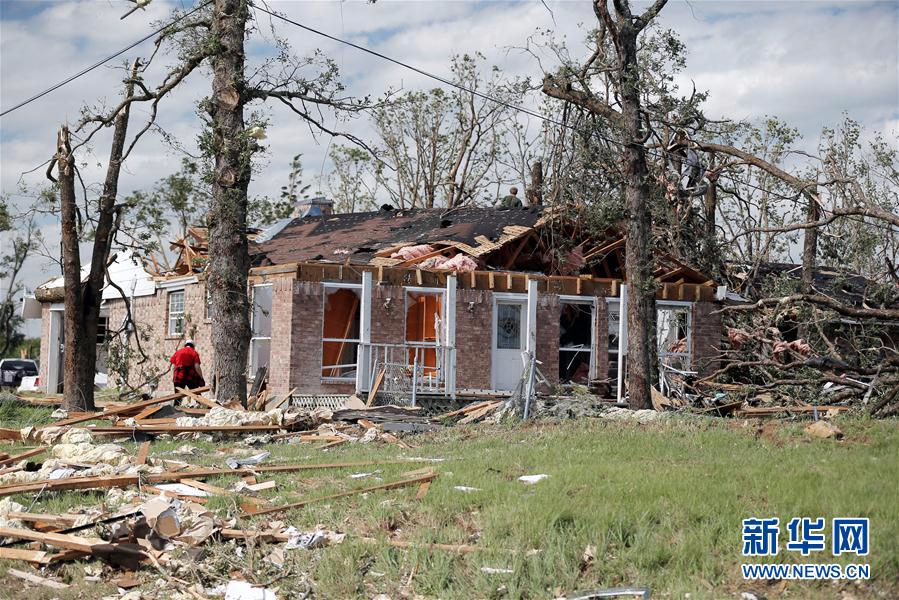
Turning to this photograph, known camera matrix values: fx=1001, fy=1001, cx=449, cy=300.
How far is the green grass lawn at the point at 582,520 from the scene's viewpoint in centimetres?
750

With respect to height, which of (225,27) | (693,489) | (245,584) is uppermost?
(225,27)

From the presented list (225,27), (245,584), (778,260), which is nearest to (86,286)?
(225,27)

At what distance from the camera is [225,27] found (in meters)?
18.4

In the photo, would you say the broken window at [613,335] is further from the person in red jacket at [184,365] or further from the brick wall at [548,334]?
the person in red jacket at [184,365]

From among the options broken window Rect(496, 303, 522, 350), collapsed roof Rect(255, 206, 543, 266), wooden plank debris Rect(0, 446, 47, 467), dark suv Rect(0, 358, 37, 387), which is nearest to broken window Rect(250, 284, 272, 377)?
collapsed roof Rect(255, 206, 543, 266)

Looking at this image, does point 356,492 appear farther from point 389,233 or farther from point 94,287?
point 389,233

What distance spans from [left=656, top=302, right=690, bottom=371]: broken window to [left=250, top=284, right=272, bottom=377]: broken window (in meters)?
9.63

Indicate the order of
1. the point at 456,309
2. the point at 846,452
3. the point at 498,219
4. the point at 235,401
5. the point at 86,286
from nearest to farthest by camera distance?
the point at 846,452
the point at 235,401
the point at 86,286
the point at 456,309
the point at 498,219

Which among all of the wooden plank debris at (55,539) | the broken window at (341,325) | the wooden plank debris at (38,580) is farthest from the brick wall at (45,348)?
the wooden plank debris at (38,580)

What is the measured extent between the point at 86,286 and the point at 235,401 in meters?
4.59

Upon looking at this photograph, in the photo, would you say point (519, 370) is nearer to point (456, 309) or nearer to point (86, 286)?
point (456, 309)

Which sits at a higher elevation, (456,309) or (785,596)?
(456,309)

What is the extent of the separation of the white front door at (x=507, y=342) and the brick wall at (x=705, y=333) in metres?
4.54

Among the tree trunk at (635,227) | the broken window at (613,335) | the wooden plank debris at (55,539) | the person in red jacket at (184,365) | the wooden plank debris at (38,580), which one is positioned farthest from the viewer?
the broken window at (613,335)
